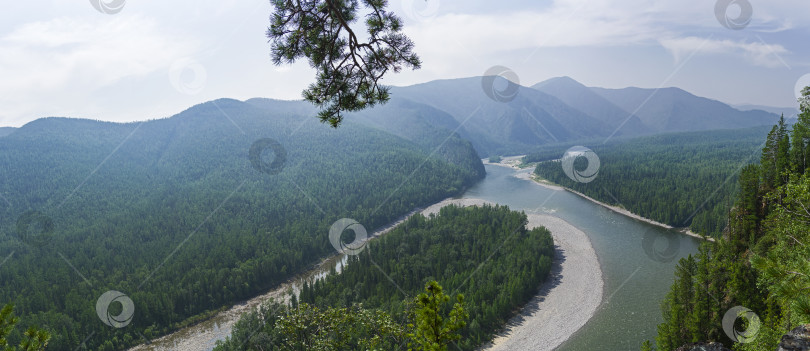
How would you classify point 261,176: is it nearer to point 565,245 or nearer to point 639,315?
point 565,245

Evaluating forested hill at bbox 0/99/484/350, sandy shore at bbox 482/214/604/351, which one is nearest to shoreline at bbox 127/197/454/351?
forested hill at bbox 0/99/484/350

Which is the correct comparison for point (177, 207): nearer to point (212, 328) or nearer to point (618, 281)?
point (212, 328)

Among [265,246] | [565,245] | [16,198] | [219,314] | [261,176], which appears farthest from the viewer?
[261,176]

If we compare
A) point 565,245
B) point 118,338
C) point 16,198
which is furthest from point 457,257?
point 16,198

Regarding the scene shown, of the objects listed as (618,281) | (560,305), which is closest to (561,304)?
(560,305)

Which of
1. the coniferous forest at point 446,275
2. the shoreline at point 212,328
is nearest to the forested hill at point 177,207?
the shoreline at point 212,328

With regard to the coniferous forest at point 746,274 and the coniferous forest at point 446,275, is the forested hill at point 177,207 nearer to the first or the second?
the coniferous forest at point 446,275

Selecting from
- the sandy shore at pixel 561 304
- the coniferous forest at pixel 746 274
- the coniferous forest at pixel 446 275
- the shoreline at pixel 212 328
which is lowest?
the shoreline at pixel 212 328
